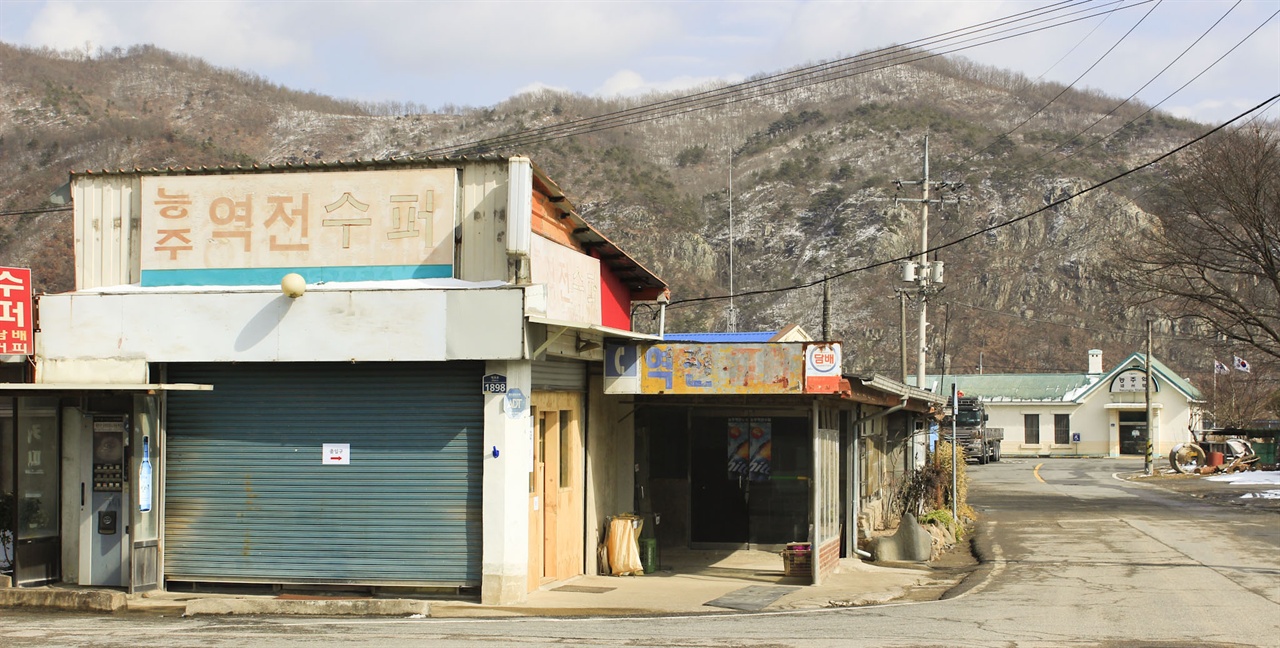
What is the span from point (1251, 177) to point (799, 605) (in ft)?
87.7

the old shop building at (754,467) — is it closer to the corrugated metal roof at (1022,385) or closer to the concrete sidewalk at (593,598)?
the concrete sidewalk at (593,598)

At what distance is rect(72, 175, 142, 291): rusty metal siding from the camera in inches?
599

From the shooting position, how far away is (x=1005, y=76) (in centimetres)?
15900

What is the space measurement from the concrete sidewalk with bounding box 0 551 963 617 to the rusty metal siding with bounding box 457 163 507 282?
3982mm

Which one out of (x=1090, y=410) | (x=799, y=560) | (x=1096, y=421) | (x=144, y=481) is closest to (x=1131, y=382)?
(x=1090, y=410)

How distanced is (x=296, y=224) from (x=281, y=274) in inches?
26.0

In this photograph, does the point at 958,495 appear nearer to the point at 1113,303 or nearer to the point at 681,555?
the point at 681,555

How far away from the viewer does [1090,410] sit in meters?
73.3

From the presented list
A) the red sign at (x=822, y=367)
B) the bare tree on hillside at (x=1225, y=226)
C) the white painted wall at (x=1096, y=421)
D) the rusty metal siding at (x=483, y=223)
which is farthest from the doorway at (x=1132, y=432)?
the rusty metal siding at (x=483, y=223)

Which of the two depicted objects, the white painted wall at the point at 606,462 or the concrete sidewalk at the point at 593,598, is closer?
the concrete sidewalk at the point at 593,598

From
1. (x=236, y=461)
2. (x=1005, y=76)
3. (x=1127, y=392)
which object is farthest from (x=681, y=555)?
(x=1005, y=76)

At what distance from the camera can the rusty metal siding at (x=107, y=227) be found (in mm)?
15211

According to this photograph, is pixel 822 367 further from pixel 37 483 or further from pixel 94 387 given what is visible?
pixel 37 483

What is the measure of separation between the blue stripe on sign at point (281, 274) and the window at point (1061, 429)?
66.4 metres
